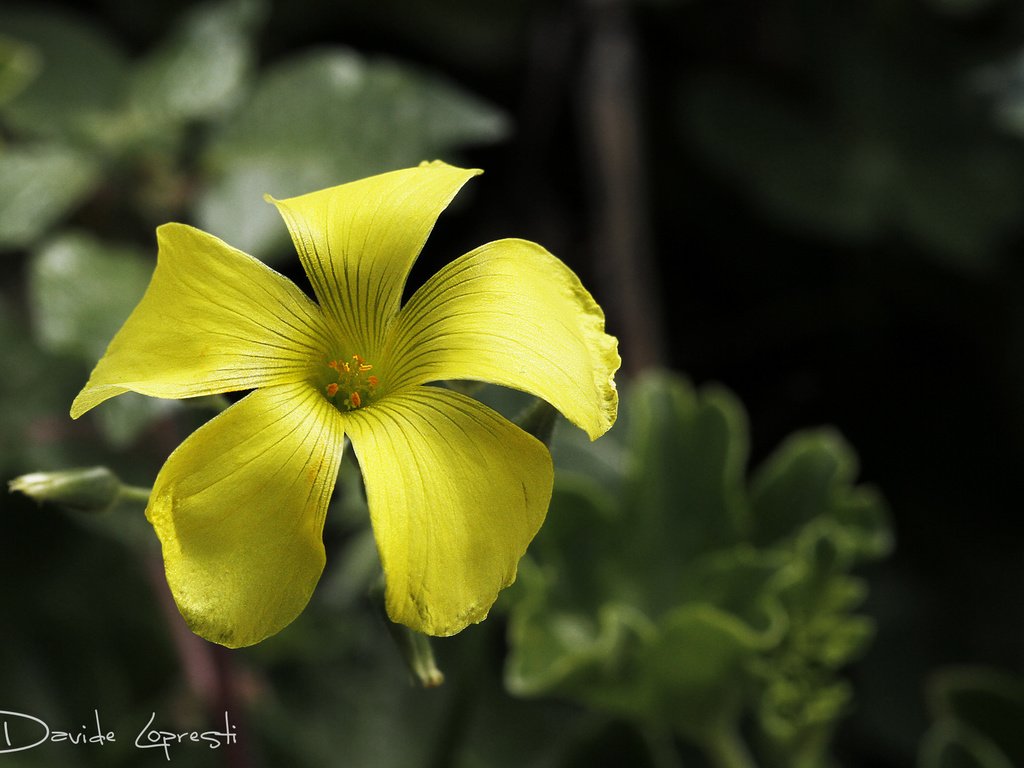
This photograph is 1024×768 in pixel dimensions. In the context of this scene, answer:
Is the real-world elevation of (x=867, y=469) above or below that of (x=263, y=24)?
below

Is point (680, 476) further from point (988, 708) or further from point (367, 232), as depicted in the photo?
point (367, 232)

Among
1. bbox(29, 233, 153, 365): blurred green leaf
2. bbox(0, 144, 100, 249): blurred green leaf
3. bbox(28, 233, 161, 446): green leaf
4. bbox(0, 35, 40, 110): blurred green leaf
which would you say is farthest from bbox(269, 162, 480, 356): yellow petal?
bbox(0, 35, 40, 110): blurred green leaf

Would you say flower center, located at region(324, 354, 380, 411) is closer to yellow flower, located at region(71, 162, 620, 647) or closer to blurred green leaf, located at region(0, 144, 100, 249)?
yellow flower, located at region(71, 162, 620, 647)

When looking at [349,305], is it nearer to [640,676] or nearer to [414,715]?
[640,676]

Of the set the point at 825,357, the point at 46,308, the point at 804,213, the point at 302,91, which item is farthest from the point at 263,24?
the point at 825,357

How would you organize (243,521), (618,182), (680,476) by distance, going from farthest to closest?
(618,182)
(680,476)
(243,521)

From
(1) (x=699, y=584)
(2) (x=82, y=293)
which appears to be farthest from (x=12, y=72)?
(1) (x=699, y=584)
